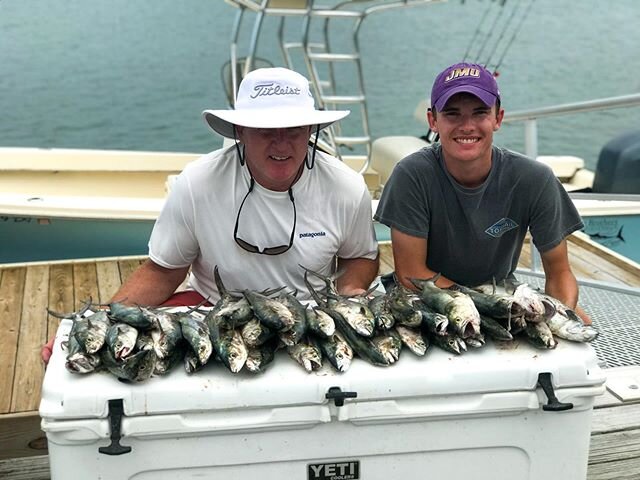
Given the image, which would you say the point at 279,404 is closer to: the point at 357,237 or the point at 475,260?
the point at 357,237

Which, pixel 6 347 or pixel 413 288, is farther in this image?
pixel 6 347

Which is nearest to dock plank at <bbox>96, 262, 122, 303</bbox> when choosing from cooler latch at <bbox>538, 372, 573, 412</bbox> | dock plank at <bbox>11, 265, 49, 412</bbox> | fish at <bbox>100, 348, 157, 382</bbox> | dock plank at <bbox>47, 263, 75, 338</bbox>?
dock plank at <bbox>47, 263, 75, 338</bbox>

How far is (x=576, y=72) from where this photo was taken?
1467 cm

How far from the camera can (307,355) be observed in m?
1.75

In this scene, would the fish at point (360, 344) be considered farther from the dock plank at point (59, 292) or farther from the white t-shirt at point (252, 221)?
the dock plank at point (59, 292)

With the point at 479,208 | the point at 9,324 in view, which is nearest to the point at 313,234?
the point at 479,208

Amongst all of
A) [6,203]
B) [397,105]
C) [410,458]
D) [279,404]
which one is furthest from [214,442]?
[397,105]

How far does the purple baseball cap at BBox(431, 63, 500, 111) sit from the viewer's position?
7.67ft

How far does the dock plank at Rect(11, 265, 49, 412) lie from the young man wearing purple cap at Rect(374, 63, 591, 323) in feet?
5.58

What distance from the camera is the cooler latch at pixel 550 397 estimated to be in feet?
5.65

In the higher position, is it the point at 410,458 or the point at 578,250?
the point at 410,458

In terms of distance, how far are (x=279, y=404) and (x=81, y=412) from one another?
439mm

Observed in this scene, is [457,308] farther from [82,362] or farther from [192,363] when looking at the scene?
[82,362]

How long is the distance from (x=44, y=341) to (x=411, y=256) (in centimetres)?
213
